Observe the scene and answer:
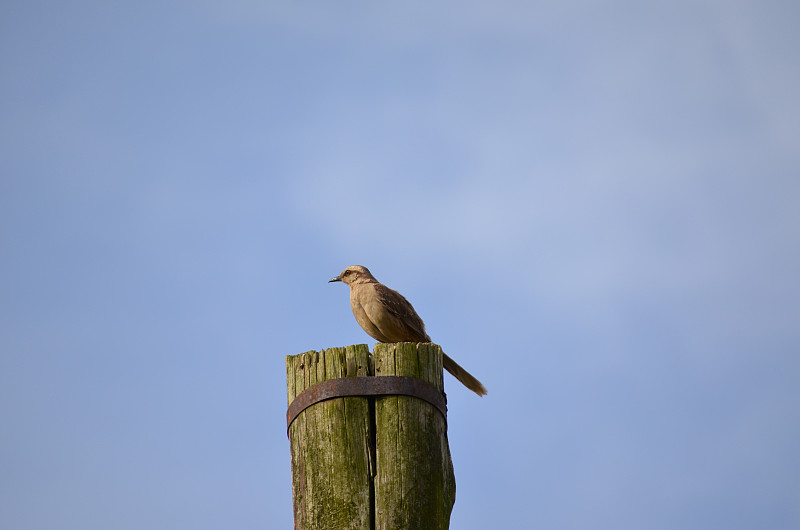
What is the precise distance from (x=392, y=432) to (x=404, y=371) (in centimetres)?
33

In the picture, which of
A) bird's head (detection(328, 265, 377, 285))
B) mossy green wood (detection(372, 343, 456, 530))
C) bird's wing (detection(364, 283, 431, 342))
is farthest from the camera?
bird's head (detection(328, 265, 377, 285))

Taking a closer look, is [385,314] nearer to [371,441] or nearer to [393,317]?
[393,317]

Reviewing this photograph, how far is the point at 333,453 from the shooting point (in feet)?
12.7

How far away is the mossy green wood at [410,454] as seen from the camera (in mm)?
3736

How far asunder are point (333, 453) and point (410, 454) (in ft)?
1.27

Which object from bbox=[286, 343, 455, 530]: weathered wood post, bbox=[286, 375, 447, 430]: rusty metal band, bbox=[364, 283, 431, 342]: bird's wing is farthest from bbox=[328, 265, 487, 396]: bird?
bbox=[286, 375, 447, 430]: rusty metal band

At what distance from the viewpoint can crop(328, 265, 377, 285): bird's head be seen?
8.63 m

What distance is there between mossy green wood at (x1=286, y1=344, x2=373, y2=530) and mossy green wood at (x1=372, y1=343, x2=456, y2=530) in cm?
7

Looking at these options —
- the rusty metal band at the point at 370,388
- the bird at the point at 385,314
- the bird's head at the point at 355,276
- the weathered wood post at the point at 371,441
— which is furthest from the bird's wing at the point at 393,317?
the rusty metal band at the point at 370,388

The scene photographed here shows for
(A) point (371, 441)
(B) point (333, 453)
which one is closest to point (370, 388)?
(A) point (371, 441)

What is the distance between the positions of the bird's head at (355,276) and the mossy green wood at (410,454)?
4418 millimetres

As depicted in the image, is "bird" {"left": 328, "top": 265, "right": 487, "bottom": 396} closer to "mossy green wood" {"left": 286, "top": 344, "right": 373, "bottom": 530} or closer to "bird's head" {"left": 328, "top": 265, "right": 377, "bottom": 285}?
"bird's head" {"left": 328, "top": 265, "right": 377, "bottom": 285}

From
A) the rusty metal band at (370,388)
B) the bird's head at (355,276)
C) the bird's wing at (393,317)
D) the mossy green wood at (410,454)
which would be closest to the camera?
the mossy green wood at (410,454)

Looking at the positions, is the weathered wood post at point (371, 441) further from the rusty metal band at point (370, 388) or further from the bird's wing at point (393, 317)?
the bird's wing at point (393, 317)
